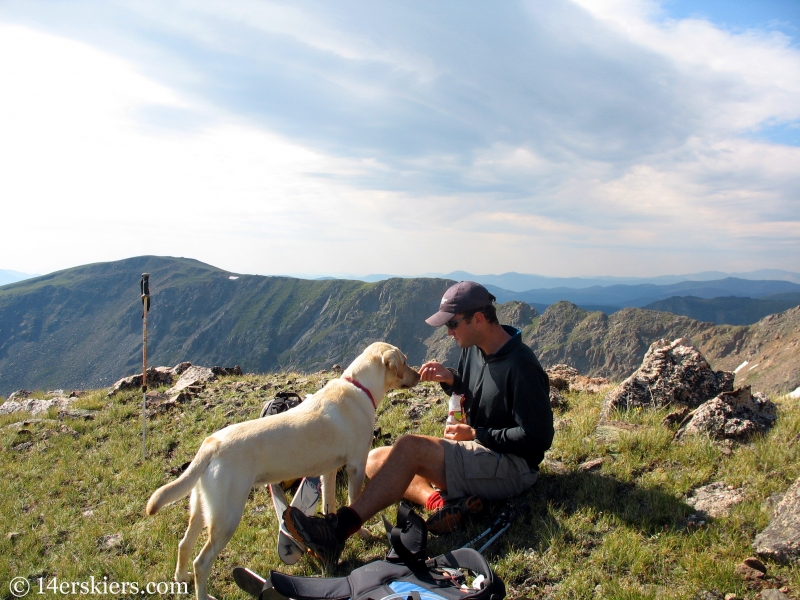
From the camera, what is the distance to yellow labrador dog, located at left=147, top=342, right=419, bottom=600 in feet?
14.8

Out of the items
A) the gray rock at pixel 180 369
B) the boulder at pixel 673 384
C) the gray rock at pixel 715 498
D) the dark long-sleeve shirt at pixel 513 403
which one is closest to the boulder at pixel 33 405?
the gray rock at pixel 180 369

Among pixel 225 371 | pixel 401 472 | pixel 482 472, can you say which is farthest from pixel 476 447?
pixel 225 371

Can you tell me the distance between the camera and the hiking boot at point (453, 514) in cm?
507

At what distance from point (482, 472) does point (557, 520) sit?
2.85ft

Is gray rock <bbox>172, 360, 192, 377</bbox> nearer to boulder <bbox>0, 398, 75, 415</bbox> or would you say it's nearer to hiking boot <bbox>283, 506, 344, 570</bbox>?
boulder <bbox>0, 398, 75, 415</bbox>

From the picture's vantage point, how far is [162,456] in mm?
8531

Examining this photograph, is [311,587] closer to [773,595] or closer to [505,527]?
[505,527]

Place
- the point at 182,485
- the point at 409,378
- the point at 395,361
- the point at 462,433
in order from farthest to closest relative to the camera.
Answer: the point at 409,378
the point at 395,361
the point at 462,433
the point at 182,485

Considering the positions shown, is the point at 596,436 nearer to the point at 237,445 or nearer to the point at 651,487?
the point at 651,487

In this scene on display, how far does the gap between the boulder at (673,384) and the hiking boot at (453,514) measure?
3174 mm

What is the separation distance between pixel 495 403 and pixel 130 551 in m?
4.64

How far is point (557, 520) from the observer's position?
4.88m

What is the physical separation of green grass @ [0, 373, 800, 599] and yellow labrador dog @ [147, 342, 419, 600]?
2.01 feet

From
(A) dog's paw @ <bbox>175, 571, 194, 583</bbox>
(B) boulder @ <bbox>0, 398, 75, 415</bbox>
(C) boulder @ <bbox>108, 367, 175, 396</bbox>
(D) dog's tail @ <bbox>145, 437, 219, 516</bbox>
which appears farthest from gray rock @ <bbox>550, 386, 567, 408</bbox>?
(B) boulder @ <bbox>0, 398, 75, 415</bbox>
